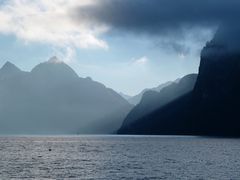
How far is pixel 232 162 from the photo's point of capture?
4798 inches

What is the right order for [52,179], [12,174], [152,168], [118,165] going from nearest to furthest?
[52,179]
[12,174]
[152,168]
[118,165]

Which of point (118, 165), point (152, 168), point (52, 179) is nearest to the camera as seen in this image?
point (52, 179)

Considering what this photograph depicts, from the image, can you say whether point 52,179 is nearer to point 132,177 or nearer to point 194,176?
point 132,177

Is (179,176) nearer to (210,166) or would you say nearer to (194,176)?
(194,176)

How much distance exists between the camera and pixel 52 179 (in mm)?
88812

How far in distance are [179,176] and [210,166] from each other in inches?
835

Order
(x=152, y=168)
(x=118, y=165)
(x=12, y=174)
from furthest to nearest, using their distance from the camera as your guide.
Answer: (x=118, y=165), (x=152, y=168), (x=12, y=174)

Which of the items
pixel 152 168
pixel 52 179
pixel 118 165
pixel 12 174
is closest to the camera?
pixel 52 179

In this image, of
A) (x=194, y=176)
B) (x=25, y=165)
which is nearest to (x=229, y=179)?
(x=194, y=176)

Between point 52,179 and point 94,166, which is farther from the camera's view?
point 94,166

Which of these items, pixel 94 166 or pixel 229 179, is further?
pixel 94 166

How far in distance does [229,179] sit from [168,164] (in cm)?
3031

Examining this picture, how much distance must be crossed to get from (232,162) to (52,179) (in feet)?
166

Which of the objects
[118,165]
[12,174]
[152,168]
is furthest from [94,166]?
[12,174]
